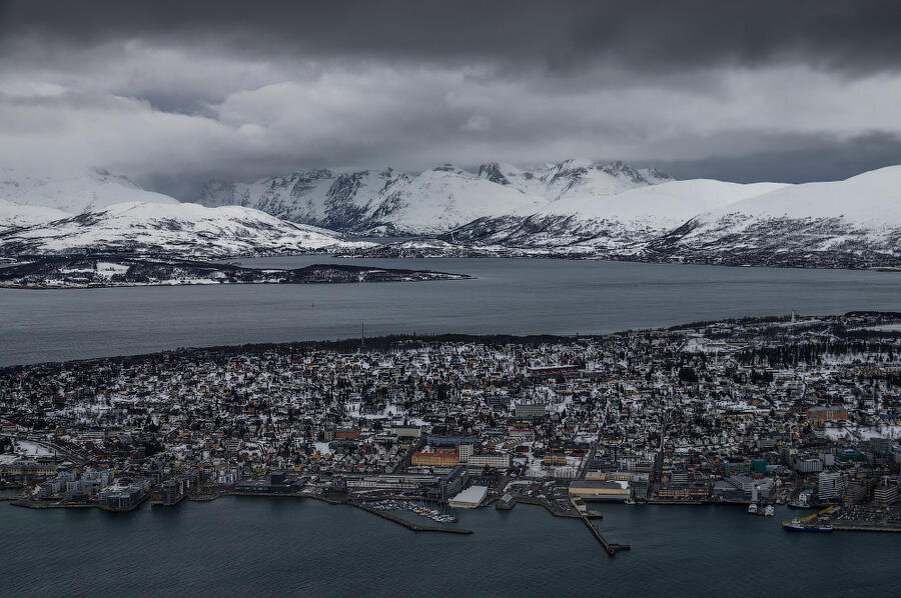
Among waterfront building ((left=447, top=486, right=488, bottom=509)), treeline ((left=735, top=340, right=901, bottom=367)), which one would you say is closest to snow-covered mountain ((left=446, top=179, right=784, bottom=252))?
treeline ((left=735, top=340, right=901, bottom=367))

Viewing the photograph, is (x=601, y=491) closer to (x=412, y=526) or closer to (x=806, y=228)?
(x=412, y=526)

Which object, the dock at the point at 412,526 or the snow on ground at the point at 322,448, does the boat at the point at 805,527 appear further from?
the snow on ground at the point at 322,448

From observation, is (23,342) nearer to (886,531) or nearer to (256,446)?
(256,446)

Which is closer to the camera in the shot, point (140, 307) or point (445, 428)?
point (445, 428)

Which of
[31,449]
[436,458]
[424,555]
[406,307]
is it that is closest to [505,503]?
[424,555]

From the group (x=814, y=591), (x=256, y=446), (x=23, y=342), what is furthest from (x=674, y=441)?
(x=23, y=342)

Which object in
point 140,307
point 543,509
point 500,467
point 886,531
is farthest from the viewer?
point 140,307

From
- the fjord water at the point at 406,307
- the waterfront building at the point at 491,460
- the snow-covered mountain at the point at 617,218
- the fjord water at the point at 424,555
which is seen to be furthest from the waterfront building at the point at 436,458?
the snow-covered mountain at the point at 617,218
